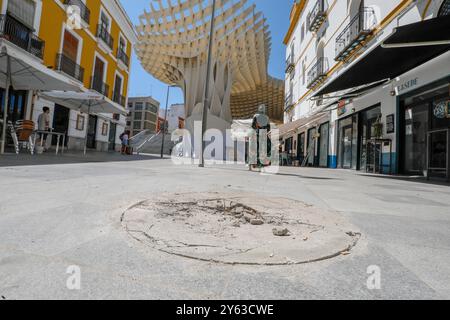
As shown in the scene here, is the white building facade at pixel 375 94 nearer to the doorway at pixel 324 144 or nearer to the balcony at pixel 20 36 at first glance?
the doorway at pixel 324 144

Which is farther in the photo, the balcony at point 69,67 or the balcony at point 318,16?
the balcony at point 318,16

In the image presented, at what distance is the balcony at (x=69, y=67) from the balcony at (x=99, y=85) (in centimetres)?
156

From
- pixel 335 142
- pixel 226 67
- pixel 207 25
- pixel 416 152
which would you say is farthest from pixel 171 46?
pixel 416 152

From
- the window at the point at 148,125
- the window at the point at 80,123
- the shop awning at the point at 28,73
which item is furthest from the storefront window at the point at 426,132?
the window at the point at 148,125

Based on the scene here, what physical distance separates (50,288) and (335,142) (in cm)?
1498

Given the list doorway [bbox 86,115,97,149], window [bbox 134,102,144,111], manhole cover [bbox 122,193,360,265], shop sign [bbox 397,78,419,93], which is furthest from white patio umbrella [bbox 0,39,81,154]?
window [bbox 134,102,144,111]

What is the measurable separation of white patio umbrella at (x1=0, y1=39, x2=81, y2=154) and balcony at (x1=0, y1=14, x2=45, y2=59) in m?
3.66

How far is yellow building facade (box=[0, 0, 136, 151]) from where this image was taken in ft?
42.0

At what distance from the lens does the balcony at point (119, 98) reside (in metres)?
23.2

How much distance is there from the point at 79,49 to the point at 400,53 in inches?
686

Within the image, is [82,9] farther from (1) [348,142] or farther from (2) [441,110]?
(2) [441,110]

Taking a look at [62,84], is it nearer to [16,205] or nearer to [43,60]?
[43,60]

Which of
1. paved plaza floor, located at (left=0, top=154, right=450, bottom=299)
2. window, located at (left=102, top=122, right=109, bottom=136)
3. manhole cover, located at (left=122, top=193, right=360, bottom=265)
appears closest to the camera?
paved plaza floor, located at (left=0, top=154, right=450, bottom=299)

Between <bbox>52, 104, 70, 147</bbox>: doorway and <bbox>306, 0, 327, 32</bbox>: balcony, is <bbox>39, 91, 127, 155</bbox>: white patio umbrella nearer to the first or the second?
<bbox>52, 104, 70, 147</bbox>: doorway
